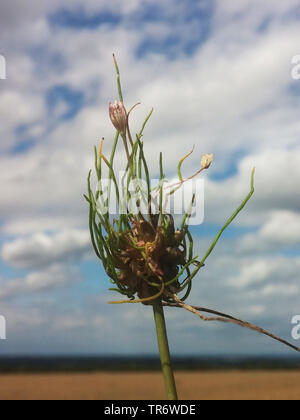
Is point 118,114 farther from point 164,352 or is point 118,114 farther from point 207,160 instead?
point 164,352

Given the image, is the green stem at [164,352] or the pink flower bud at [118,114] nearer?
the green stem at [164,352]

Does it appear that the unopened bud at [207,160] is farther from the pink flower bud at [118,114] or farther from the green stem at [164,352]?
the green stem at [164,352]

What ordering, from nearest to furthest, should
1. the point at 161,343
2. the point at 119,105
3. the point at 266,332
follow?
the point at 266,332, the point at 161,343, the point at 119,105

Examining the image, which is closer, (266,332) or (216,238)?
(266,332)

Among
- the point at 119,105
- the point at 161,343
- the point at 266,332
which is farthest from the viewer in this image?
the point at 119,105

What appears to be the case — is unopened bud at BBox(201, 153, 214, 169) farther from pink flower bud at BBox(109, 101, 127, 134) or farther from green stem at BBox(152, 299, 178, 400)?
green stem at BBox(152, 299, 178, 400)
